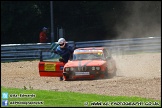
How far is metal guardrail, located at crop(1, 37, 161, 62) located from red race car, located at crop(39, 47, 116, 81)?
31.8 ft

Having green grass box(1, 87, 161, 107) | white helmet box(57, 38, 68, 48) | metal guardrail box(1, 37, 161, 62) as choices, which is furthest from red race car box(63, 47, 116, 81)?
metal guardrail box(1, 37, 161, 62)

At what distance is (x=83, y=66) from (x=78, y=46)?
1172 centimetres

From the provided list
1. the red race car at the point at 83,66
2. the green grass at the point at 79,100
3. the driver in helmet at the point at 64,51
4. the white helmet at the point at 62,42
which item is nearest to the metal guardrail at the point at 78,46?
the red race car at the point at 83,66

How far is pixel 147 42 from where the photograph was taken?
32.1m

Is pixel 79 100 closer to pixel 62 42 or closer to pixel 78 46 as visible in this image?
pixel 62 42

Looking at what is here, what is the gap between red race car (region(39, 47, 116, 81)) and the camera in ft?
65.6

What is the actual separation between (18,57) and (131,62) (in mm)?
7417

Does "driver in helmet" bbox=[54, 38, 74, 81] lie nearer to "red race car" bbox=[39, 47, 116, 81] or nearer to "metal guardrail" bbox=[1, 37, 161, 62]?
"red race car" bbox=[39, 47, 116, 81]

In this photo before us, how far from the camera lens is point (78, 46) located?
31.7 m

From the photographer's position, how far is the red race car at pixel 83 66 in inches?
787

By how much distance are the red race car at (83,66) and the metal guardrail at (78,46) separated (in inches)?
382

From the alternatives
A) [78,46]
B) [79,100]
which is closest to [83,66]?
[79,100]

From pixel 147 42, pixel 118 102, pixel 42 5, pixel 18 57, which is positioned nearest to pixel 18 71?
pixel 18 57

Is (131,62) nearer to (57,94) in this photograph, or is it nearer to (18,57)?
(18,57)
